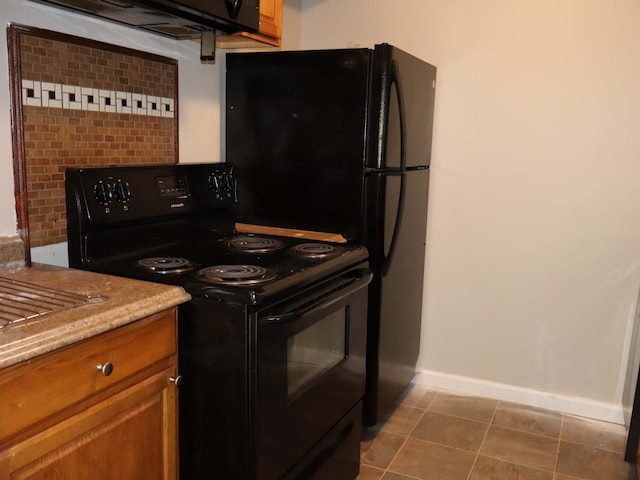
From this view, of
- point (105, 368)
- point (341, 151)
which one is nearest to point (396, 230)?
point (341, 151)

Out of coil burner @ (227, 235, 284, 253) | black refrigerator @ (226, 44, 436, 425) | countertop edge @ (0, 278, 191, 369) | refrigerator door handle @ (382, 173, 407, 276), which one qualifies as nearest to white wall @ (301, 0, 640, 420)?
black refrigerator @ (226, 44, 436, 425)

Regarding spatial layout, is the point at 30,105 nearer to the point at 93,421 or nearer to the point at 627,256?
the point at 93,421

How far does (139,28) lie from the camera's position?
1.94 metres

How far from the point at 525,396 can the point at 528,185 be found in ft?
3.34

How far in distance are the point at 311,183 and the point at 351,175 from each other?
0.56 feet

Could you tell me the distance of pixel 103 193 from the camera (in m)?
1.67

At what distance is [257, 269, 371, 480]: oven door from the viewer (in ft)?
4.79

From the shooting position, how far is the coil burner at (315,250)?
183 cm

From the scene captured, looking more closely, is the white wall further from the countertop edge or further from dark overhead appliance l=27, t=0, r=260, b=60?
the countertop edge

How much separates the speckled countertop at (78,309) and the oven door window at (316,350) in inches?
14.6


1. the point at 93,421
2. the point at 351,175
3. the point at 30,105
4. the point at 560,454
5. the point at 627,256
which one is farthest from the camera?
the point at 627,256

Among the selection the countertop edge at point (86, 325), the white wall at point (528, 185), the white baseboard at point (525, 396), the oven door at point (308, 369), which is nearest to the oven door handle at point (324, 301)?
the oven door at point (308, 369)

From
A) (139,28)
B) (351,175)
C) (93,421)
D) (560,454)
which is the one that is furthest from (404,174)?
(93,421)

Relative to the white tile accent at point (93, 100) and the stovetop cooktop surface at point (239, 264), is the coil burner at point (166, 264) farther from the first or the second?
the white tile accent at point (93, 100)
